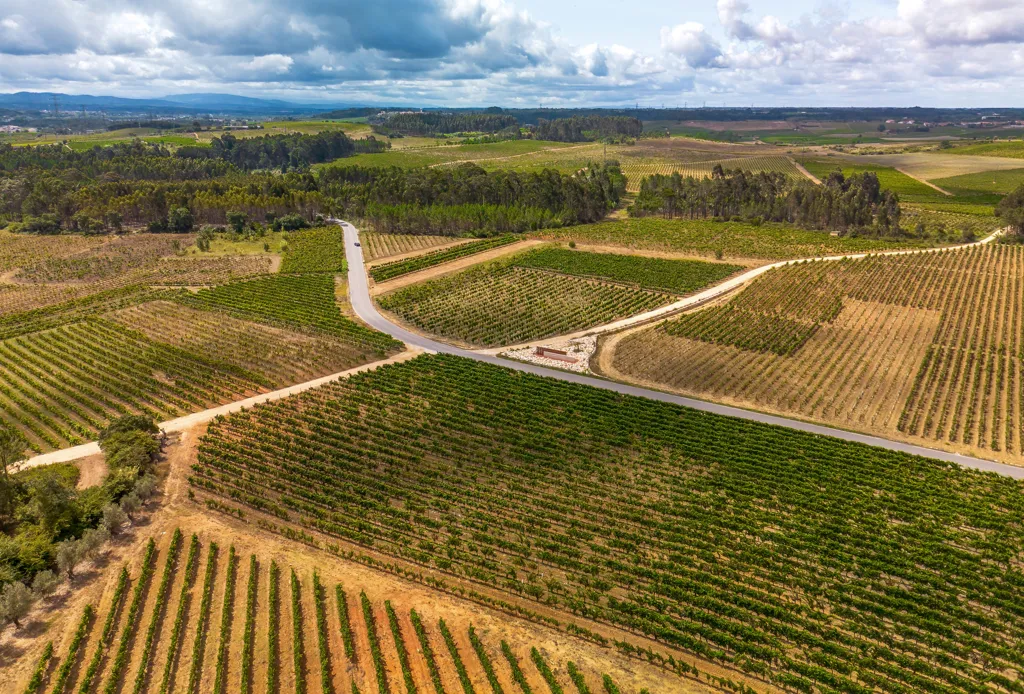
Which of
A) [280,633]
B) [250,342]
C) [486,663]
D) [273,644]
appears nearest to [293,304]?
[250,342]

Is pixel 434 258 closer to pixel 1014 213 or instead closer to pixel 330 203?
pixel 330 203

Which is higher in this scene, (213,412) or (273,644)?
(213,412)

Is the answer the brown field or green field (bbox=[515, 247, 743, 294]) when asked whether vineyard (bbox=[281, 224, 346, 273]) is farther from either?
the brown field

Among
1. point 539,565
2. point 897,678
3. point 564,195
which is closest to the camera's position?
point 897,678

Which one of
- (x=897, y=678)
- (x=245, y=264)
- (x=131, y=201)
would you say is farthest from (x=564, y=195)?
(x=897, y=678)

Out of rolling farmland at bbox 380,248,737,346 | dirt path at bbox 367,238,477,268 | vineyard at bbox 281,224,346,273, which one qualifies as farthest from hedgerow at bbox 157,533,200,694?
dirt path at bbox 367,238,477,268

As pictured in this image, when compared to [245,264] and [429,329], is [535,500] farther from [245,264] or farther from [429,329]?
[245,264]
